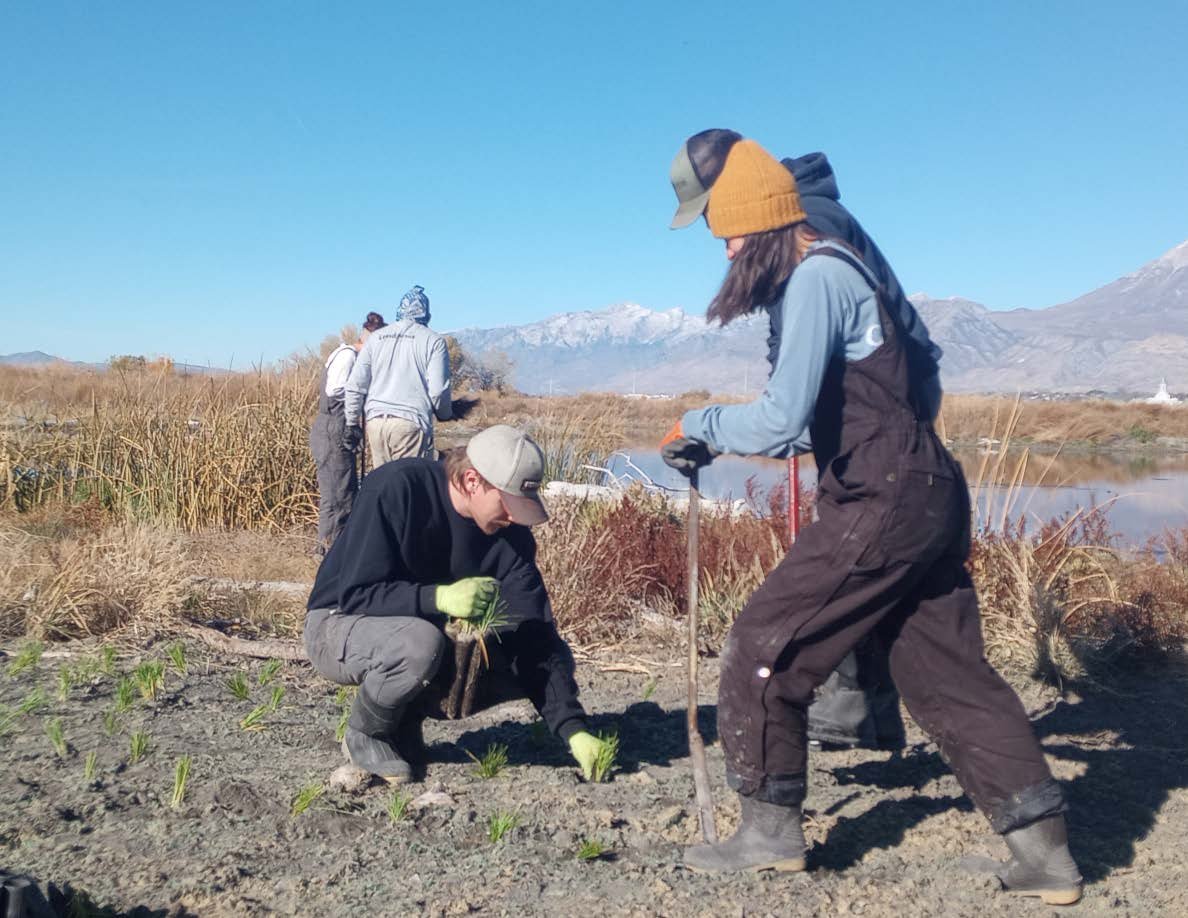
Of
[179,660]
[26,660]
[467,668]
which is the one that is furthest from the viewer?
[179,660]

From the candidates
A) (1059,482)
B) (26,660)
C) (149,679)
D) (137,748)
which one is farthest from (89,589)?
(1059,482)

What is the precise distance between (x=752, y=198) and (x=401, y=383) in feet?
17.1

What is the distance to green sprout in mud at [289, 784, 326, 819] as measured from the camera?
11.2 ft

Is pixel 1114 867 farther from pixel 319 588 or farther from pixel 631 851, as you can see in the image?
pixel 319 588

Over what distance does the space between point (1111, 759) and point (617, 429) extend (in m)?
6.84

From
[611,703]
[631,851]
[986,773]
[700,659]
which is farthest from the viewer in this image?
[700,659]

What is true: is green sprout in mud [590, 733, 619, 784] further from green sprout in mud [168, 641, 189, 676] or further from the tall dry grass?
the tall dry grass

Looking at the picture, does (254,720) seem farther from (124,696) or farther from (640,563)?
(640,563)

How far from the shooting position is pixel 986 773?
3066 mm

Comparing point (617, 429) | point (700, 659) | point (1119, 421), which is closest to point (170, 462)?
point (617, 429)

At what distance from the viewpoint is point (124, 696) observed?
4.38 m

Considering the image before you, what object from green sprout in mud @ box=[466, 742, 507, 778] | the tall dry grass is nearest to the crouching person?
green sprout in mud @ box=[466, 742, 507, 778]

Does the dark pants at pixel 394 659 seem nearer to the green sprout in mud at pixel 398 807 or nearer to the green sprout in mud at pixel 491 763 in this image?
the green sprout in mud at pixel 491 763

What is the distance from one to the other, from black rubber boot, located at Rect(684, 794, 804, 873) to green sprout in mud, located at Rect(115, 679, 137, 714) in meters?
2.49
